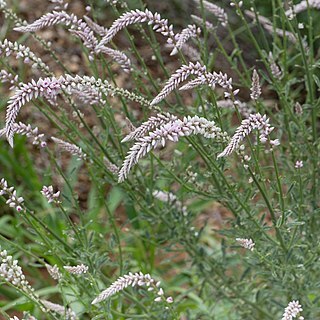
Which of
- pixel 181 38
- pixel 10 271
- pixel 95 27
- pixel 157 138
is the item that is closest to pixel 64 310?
pixel 10 271

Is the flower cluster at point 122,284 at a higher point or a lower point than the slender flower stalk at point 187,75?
lower

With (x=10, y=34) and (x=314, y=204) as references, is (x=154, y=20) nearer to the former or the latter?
(x=314, y=204)

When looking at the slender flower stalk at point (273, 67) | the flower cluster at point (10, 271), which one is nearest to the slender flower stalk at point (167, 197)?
the slender flower stalk at point (273, 67)

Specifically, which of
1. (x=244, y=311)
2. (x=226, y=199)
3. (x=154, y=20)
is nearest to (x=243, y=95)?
(x=244, y=311)

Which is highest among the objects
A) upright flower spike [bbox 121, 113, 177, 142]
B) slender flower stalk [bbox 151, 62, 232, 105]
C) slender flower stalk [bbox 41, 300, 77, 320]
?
slender flower stalk [bbox 151, 62, 232, 105]

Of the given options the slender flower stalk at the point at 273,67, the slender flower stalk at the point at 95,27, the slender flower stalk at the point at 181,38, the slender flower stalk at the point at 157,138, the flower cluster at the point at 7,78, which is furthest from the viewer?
the slender flower stalk at the point at 273,67

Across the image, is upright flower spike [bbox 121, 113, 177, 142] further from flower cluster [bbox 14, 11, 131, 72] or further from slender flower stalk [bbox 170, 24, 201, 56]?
flower cluster [bbox 14, 11, 131, 72]

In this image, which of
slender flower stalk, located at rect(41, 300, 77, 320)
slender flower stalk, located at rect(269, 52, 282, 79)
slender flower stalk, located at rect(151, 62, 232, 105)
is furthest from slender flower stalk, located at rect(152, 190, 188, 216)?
slender flower stalk, located at rect(151, 62, 232, 105)

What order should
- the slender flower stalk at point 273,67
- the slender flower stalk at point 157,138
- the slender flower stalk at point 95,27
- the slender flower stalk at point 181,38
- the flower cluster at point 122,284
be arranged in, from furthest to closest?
the slender flower stalk at point 273,67
the slender flower stalk at point 95,27
the slender flower stalk at point 181,38
the flower cluster at point 122,284
the slender flower stalk at point 157,138

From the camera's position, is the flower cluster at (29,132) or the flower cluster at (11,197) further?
the flower cluster at (29,132)

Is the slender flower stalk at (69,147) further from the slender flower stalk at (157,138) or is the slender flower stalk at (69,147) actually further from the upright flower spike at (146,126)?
the slender flower stalk at (157,138)

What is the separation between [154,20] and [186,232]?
1433mm

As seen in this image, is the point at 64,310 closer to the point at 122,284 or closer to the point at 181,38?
the point at 122,284

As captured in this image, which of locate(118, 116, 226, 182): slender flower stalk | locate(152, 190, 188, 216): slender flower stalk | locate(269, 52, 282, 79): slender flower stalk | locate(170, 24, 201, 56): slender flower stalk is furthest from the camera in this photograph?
locate(152, 190, 188, 216): slender flower stalk
